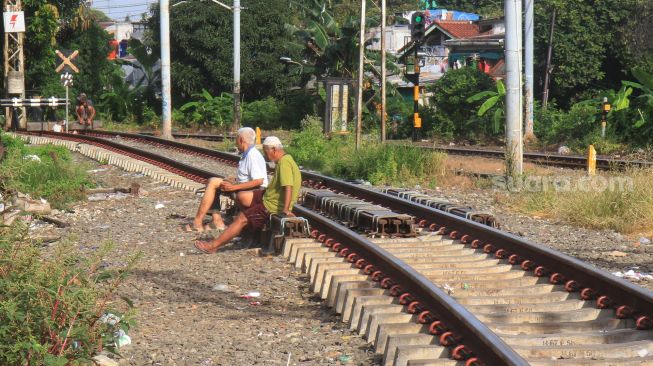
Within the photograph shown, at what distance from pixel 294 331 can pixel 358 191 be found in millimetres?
8470

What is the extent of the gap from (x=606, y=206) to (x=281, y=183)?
463 cm

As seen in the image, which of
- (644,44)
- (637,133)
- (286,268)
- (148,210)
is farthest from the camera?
(644,44)

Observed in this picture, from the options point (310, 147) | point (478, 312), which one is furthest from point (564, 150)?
point (478, 312)

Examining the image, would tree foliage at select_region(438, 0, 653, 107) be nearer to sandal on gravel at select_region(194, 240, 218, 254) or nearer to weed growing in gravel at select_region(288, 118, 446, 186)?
weed growing in gravel at select_region(288, 118, 446, 186)

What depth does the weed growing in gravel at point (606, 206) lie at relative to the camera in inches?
496

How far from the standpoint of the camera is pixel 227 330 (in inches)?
289

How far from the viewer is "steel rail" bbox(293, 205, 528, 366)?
5.72 m

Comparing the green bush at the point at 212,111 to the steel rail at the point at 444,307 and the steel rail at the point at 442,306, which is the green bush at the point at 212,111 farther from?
the steel rail at the point at 444,307

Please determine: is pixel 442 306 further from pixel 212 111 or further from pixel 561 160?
pixel 212 111

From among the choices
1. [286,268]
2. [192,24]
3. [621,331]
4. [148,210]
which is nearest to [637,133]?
[148,210]

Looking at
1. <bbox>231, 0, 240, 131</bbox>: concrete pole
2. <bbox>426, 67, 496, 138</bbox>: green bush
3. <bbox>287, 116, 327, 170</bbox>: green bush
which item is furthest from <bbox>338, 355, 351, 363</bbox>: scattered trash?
Answer: <bbox>231, 0, 240, 131</bbox>: concrete pole

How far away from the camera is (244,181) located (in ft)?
39.0

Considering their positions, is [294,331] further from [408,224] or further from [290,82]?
[290,82]

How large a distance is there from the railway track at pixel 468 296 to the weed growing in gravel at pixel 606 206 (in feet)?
7.55
